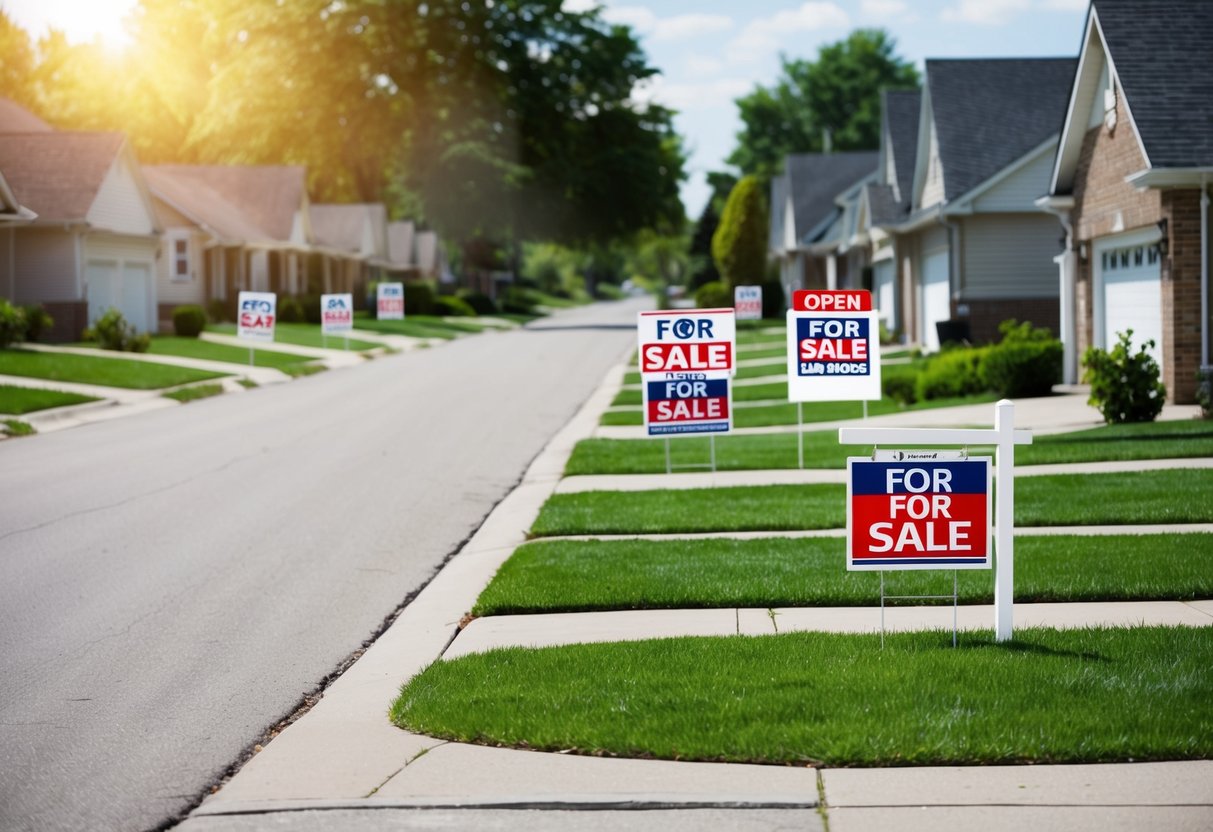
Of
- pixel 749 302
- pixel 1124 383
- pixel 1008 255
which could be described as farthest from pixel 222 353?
pixel 1124 383

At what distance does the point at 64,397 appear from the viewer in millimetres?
25266

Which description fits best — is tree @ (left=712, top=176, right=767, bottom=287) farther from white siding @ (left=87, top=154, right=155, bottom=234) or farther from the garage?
the garage

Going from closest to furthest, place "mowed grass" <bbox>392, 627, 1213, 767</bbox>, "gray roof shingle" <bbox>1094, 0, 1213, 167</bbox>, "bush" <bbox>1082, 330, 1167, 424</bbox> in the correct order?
"mowed grass" <bbox>392, 627, 1213, 767</bbox>
"bush" <bbox>1082, 330, 1167, 424</bbox>
"gray roof shingle" <bbox>1094, 0, 1213, 167</bbox>

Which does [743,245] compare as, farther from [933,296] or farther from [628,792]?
[628,792]

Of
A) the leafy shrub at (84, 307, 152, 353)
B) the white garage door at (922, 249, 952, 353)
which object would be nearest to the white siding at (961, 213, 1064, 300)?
the white garage door at (922, 249, 952, 353)

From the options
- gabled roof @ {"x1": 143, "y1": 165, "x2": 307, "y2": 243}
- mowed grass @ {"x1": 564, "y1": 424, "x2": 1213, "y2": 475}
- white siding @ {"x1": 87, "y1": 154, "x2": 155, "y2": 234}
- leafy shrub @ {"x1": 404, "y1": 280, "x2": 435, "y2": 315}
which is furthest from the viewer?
leafy shrub @ {"x1": 404, "y1": 280, "x2": 435, "y2": 315}

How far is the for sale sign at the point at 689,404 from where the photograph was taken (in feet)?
50.8

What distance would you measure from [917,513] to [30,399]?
20.2m

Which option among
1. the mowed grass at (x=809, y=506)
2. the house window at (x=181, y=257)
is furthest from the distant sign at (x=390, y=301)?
the mowed grass at (x=809, y=506)

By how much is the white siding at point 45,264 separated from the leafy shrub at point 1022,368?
24.6m

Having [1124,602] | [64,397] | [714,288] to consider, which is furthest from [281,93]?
[1124,602]

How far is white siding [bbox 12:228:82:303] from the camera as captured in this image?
1502 inches

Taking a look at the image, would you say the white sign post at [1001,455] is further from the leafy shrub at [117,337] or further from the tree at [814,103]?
the tree at [814,103]

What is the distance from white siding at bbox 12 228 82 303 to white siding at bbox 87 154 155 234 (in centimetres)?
107
